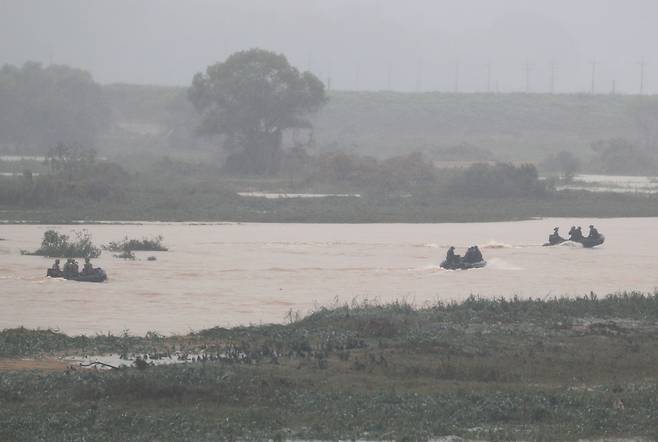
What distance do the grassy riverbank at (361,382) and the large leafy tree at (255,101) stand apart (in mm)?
50438

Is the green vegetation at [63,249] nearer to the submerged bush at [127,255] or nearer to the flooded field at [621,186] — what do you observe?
the submerged bush at [127,255]

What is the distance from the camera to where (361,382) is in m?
17.1

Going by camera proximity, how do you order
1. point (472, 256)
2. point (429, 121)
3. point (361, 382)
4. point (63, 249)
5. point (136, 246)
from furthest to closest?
1. point (429, 121)
2. point (136, 246)
3. point (63, 249)
4. point (472, 256)
5. point (361, 382)

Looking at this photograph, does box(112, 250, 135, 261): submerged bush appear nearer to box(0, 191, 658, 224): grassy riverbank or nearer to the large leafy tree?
box(0, 191, 658, 224): grassy riverbank

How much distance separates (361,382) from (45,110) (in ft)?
263

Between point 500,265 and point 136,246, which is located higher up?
point 136,246

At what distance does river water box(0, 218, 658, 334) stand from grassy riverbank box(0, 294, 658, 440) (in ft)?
9.78

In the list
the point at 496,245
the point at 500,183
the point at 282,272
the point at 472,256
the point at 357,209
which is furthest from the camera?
the point at 500,183

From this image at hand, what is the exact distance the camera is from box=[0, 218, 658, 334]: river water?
2467cm

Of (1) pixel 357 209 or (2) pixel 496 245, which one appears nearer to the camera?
(2) pixel 496 245

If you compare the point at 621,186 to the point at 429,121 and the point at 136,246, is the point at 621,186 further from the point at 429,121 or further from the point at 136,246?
the point at 429,121

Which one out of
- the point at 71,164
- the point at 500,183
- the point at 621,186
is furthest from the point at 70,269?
the point at 621,186

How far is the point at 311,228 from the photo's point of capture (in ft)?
148

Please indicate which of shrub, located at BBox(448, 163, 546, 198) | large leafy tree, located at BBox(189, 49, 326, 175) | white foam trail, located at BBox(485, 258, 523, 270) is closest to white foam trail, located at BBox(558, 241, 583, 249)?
white foam trail, located at BBox(485, 258, 523, 270)
